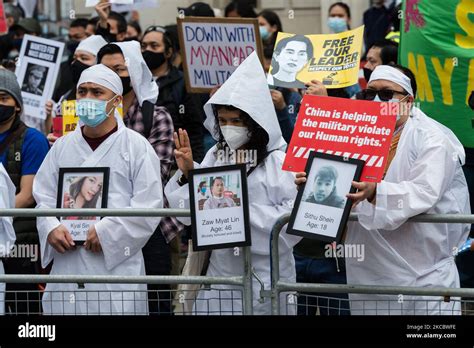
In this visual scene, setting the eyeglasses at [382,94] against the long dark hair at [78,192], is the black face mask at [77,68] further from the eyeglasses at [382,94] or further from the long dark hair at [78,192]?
the eyeglasses at [382,94]

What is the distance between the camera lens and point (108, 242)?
781 centimetres

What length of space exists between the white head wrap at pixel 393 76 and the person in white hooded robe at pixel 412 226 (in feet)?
0.68

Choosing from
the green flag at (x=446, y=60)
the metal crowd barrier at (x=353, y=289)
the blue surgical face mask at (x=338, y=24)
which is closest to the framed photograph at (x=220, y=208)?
the metal crowd barrier at (x=353, y=289)

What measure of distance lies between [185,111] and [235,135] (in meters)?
2.35

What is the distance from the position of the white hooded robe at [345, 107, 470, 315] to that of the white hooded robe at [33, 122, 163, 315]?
4.14ft

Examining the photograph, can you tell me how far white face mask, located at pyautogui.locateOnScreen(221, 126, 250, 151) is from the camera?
301 inches

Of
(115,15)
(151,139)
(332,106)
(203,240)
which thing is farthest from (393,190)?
(115,15)

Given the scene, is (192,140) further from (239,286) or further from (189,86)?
(239,286)

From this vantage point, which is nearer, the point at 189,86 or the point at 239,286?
the point at 239,286

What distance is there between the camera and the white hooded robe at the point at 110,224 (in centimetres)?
769

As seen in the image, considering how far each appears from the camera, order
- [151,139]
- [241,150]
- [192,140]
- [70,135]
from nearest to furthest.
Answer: [241,150]
[70,135]
[151,139]
[192,140]

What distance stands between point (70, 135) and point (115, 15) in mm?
3742

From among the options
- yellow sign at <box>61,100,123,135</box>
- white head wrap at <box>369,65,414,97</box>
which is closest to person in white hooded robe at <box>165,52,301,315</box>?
white head wrap at <box>369,65,414,97</box>

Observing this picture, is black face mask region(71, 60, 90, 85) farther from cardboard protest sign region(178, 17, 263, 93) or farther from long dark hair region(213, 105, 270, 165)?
long dark hair region(213, 105, 270, 165)
